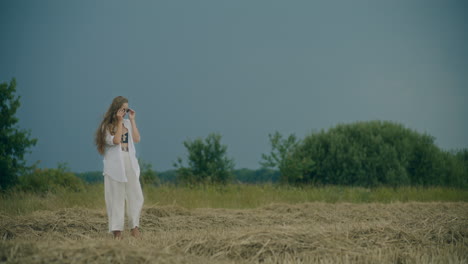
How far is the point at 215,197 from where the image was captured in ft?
50.7

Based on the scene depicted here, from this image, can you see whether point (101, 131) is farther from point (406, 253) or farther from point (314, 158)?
point (314, 158)

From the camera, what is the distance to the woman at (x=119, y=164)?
7020mm

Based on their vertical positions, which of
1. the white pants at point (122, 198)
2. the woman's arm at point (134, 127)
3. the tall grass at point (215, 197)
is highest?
the woman's arm at point (134, 127)

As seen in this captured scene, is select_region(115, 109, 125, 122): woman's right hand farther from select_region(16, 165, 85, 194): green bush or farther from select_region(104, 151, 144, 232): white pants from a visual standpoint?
select_region(16, 165, 85, 194): green bush

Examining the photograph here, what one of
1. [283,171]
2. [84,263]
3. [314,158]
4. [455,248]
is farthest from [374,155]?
[84,263]

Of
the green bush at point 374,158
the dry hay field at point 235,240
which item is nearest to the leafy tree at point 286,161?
the green bush at point 374,158

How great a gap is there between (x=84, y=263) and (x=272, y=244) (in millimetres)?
2398

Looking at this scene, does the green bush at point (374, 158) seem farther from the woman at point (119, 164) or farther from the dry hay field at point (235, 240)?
the woman at point (119, 164)

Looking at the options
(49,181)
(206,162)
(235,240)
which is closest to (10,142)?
(49,181)

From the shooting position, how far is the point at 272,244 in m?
5.55

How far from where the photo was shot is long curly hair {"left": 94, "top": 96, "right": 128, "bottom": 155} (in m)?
7.14

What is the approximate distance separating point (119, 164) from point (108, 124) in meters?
0.72

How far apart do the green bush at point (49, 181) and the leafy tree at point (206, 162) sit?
5008mm

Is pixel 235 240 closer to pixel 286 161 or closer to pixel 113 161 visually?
pixel 113 161
